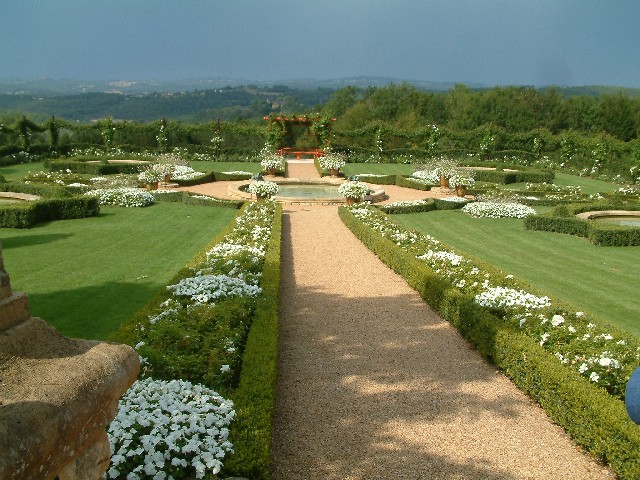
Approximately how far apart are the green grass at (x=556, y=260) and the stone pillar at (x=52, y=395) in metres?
7.31

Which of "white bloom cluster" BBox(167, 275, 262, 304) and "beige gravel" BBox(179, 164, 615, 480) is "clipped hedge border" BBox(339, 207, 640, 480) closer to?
"beige gravel" BBox(179, 164, 615, 480)

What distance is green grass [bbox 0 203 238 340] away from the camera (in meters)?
8.20

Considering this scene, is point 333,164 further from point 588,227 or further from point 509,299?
point 509,299

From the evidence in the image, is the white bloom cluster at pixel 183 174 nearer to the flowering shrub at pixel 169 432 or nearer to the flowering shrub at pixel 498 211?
the flowering shrub at pixel 498 211

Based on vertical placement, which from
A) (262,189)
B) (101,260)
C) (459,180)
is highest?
(459,180)

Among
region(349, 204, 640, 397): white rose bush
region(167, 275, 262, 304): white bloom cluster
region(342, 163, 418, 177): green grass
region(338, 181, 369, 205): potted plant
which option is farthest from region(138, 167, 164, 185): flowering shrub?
region(167, 275, 262, 304): white bloom cluster

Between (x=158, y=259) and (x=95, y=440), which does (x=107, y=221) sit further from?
(x=95, y=440)

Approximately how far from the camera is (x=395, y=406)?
5820 millimetres

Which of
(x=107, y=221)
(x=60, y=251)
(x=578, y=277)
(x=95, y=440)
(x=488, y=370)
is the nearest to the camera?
(x=95, y=440)

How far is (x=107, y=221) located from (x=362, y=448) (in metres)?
13.1

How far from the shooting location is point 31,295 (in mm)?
8812

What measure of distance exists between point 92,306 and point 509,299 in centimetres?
623

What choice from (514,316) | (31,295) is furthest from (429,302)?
(31,295)

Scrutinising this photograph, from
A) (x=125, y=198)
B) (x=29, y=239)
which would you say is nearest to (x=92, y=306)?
(x=29, y=239)
